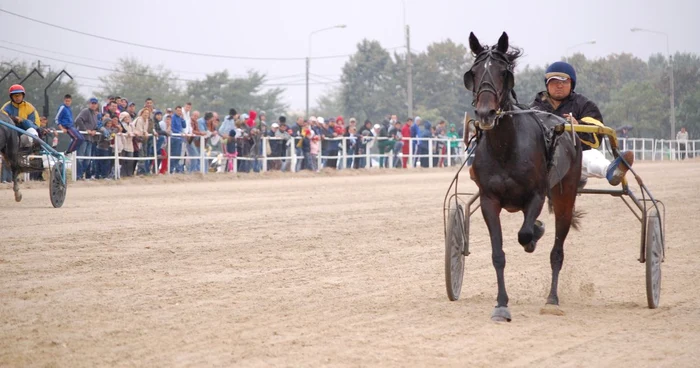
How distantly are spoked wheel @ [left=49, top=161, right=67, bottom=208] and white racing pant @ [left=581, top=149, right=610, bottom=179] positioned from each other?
8.35 metres

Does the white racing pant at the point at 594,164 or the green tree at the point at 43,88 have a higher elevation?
the green tree at the point at 43,88

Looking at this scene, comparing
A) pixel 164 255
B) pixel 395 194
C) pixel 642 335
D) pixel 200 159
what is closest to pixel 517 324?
pixel 642 335

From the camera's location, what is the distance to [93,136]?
67.8 ft

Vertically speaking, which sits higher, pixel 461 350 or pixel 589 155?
pixel 589 155

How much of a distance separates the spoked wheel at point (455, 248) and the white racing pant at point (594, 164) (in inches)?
64.6

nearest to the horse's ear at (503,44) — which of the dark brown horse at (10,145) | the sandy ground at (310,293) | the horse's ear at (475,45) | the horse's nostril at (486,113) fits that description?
the horse's ear at (475,45)

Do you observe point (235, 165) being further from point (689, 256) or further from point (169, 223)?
point (689, 256)

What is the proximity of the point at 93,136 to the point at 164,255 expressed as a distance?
1181 centimetres

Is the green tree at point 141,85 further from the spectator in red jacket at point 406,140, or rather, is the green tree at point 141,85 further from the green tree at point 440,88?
the spectator in red jacket at point 406,140

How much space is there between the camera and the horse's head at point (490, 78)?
21.6ft

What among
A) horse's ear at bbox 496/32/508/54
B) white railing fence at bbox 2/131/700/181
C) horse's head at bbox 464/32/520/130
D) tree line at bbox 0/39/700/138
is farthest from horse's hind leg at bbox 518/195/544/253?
tree line at bbox 0/39/700/138

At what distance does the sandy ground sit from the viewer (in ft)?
17.9

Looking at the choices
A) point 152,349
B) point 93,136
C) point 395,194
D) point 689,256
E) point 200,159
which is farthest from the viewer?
point 200,159

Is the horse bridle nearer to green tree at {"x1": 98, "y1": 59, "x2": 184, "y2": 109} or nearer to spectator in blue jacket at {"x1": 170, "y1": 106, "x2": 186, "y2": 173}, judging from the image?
spectator in blue jacket at {"x1": 170, "y1": 106, "x2": 186, "y2": 173}
